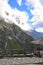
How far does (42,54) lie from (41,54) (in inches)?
21.6

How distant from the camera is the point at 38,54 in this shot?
67250 mm

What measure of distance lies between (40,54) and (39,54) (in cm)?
171

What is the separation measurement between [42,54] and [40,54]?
1685 millimetres

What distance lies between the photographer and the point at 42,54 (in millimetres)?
70188

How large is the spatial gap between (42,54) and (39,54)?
3.37 meters

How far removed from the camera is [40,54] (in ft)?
226

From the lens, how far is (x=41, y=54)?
229ft

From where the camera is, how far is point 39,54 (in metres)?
67.1

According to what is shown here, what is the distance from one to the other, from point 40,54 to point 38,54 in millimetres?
1727

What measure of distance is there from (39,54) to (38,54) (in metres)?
0.36
